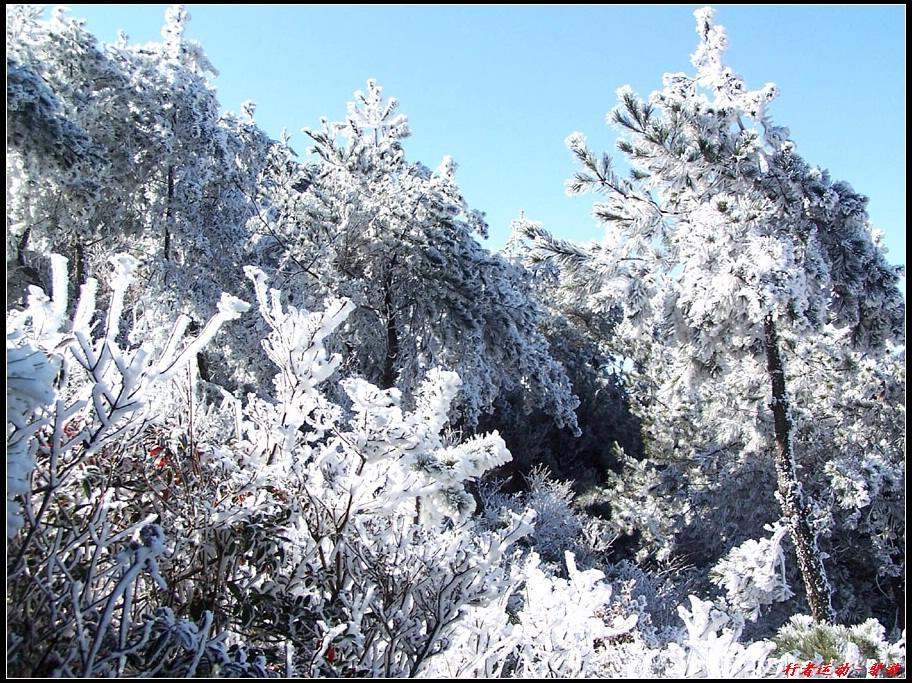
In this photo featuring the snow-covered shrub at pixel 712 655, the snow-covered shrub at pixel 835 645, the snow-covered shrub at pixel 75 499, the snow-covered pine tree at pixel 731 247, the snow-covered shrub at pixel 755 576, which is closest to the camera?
the snow-covered shrub at pixel 75 499

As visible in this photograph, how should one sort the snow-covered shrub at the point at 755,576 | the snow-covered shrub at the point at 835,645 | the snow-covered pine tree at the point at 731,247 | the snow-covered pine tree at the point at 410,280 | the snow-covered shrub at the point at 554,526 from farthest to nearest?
the snow-covered shrub at the point at 554,526 → the snow-covered pine tree at the point at 410,280 → the snow-covered shrub at the point at 755,576 → the snow-covered pine tree at the point at 731,247 → the snow-covered shrub at the point at 835,645

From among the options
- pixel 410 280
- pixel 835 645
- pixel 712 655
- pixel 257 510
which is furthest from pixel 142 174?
pixel 835 645

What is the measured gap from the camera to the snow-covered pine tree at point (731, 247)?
6836 mm

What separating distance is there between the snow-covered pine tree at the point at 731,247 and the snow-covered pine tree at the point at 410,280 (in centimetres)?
151

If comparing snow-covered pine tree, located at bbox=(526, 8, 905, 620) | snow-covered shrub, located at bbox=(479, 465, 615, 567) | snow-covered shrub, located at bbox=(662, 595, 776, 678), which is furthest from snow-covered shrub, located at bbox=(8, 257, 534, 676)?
snow-covered shrub, located at bbox=(479, 465, 615, 567)

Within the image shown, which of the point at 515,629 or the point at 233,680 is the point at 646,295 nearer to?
the point at 515,629

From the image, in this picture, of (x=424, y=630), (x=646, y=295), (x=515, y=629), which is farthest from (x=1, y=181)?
(x=646, y=295)

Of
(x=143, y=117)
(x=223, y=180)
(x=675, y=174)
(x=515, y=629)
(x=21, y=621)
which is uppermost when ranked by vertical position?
(x=143, y=117)

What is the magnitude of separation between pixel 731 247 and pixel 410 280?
4173mm

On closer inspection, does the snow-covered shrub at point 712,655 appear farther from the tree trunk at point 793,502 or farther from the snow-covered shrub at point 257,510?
the tree trunk at point 793,502

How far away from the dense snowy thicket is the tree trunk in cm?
4

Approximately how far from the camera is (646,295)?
7602mm

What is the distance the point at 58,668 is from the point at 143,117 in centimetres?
968

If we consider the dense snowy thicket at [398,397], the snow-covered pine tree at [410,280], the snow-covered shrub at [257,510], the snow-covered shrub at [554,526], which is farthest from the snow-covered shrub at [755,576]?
the snow-covered shrub at [257,510]
